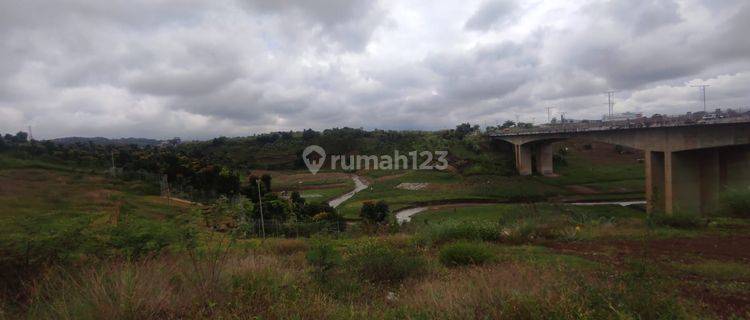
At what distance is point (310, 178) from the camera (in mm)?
56562

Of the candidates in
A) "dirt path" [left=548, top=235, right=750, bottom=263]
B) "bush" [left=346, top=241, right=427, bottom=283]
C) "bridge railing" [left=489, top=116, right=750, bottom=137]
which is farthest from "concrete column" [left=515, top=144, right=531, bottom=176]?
"bush" [left=346, top=241, right=427, bottom=283]

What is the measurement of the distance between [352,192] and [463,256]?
1480 inches

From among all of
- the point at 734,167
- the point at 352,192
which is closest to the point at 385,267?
the point at 734,167

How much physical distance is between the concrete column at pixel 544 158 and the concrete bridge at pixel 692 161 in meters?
18.6

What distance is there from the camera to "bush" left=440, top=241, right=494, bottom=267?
7012 millimetres

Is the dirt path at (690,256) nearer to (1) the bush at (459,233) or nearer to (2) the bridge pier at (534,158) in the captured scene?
(1) the bush at (459,233)

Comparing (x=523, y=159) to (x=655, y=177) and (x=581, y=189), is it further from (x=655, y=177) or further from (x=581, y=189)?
(x=655, y=177)

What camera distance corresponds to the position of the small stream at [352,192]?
38372mm

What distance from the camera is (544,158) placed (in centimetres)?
4922

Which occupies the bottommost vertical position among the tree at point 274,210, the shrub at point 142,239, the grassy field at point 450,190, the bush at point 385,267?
the grassy field at point 450,190

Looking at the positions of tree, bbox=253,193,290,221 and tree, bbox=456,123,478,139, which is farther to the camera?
tree, bbox=456,123,478,139

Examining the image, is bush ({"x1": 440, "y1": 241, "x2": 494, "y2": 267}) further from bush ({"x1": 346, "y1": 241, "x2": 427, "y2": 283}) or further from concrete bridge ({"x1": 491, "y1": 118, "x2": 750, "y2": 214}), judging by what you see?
concrete bridge ({"x1": 491, "y1": 118, "x2": 750, "y2": 214})

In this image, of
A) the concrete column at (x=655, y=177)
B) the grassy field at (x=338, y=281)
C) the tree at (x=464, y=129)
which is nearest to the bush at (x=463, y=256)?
the grassy field at (x=338, y=281)

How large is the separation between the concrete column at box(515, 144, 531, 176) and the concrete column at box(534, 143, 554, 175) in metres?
1.57
